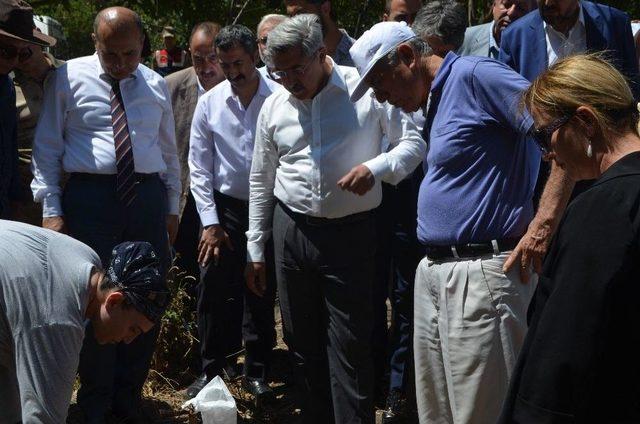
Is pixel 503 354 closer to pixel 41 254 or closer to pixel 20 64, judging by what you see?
pixel 41 254

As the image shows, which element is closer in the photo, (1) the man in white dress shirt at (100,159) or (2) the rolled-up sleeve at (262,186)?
(2) the rolled-up sleeve at (262,186)

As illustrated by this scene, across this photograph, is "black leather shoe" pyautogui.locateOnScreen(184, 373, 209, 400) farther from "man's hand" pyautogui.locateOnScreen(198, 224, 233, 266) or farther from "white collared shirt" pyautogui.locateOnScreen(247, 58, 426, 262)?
"white collared shirt" pyautogui.locateOnScreen(247, 58, 426, 262)

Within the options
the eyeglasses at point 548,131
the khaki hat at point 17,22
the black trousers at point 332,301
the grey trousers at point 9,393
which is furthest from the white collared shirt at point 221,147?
the eyeglasses at point 548,131

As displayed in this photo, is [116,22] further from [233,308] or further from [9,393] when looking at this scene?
[9,393]

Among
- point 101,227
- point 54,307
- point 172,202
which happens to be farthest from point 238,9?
point 54,307

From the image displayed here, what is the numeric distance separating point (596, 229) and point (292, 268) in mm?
2484

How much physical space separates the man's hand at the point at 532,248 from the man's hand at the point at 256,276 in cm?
161

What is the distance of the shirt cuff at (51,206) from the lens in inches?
205

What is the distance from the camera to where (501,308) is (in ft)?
12.9

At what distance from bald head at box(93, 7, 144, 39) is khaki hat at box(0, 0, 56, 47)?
0.98 ft

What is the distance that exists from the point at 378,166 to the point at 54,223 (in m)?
1.71

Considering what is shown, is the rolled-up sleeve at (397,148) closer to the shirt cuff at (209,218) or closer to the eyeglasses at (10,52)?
the shirt cuff at (209,218)

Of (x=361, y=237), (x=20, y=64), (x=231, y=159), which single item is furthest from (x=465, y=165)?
(x=20, y=64)

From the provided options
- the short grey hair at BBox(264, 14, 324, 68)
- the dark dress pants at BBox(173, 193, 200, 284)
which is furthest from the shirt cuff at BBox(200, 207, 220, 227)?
the short grey hair at BBox(264, 14, 324, 68)
